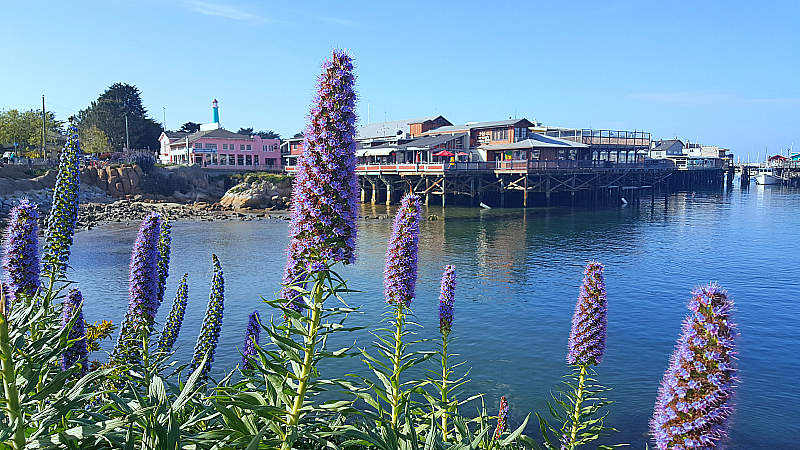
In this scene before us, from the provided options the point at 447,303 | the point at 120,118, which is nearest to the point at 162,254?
the point at 447,303

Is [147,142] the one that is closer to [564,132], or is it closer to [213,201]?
[213,201]

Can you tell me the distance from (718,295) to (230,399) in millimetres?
3409

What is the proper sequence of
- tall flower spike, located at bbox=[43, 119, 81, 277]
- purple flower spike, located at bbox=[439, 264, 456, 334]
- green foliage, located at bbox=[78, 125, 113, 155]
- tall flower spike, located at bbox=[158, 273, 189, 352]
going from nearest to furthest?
tall flower spike, located at bbox=[43, 119, 81, 277]
tall flower spike, located at bbox=[158, 273, 189, 352]
purple flower spike, located at bbox=[439, 264, 456, 334]
green foliage, located at bbox=[78, 125, 113, 155]

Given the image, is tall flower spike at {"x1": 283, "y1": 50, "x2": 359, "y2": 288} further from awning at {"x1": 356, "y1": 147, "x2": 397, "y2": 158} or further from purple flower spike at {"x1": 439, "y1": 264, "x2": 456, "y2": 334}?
awning at {"x1": 356, "y1": 147, "x2": 397, "y2": 158}

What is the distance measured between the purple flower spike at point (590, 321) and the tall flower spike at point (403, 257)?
201 cm

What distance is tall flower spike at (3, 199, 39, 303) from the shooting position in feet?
19.5

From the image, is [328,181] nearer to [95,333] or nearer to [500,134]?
[95,333]

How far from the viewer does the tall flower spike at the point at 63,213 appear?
6.35 meters

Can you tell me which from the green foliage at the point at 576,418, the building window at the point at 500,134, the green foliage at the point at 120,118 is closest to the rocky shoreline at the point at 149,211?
the building window at the point at 500,134

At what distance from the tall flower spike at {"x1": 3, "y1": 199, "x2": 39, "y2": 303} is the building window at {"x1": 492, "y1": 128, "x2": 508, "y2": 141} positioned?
2796 inches

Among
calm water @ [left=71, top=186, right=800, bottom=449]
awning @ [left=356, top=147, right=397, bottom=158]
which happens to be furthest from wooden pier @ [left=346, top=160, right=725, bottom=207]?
calm water @ [left=71, top=186, right=800, bottom=449]

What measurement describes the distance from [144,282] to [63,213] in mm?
1313

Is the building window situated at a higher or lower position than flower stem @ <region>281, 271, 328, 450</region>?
higher

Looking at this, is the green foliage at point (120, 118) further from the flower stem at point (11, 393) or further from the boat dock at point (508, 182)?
the flower stem at point (11, 393)
